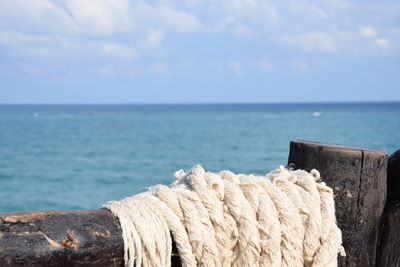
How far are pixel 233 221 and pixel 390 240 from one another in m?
0.65

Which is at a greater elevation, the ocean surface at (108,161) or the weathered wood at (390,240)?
the weathered wood at (390,240)

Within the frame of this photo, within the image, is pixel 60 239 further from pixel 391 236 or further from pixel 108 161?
pixel 108 161

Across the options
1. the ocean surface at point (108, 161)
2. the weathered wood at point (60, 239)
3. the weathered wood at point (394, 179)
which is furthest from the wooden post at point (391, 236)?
the ocean surface at point (108, 161)

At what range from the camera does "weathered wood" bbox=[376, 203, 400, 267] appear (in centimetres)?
197

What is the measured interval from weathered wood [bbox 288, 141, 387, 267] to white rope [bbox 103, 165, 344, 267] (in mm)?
96

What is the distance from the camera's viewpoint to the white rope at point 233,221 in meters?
1.59

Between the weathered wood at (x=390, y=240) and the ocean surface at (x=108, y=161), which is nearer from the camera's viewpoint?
the weathered wood at (x=390, y=240)

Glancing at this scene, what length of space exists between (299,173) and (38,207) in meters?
14.6

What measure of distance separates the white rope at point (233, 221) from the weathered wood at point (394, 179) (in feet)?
1.06

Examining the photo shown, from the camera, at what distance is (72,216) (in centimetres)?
151

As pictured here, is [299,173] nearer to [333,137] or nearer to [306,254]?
[306,254]

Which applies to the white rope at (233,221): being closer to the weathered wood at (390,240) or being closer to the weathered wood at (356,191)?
the weathered wood at (356,191)

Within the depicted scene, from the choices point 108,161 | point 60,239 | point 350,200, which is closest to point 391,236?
point 350,200

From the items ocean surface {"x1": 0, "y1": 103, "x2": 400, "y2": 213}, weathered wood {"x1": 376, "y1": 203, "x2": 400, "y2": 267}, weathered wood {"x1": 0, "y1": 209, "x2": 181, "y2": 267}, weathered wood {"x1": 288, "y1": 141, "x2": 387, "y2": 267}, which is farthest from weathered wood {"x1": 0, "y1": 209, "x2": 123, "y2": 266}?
ocean surface {"x1": 0, "y1": 103, "x2": 400, "y2": 213}
